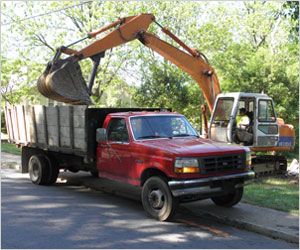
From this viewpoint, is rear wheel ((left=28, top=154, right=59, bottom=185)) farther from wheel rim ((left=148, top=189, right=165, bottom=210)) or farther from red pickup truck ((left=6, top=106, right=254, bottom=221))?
wheel rim ((left=148, top=189, right=165, bottom=210))

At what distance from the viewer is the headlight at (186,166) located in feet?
23.2

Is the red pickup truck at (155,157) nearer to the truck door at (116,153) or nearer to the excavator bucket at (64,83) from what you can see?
the truck door at (116,153)

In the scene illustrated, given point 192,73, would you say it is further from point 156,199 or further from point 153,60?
point 153,60

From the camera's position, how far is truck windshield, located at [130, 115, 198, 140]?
27.5 feet

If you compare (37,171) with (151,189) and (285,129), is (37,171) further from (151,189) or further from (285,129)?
(285,129)

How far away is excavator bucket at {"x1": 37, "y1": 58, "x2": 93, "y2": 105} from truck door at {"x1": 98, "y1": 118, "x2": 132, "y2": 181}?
8.84ft

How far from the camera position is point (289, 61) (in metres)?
25.3

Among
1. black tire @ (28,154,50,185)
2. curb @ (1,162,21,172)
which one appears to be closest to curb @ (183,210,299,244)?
black tire @ (28,154,50,185)

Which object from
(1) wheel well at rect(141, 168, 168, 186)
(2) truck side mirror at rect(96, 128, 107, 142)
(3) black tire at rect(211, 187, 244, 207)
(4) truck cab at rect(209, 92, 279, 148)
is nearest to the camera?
(1) wheel well at rect(141, 168, 168, 186)

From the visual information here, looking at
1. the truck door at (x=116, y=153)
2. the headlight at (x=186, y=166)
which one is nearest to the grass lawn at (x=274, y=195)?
the headlight at (x=186, y=166)

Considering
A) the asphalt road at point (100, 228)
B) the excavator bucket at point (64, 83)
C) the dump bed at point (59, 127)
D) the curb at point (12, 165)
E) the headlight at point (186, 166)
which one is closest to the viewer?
the asphalt road at point (100, 228)

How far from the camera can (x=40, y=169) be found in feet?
35.6

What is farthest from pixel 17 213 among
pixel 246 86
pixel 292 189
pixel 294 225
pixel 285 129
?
pixel 246 86

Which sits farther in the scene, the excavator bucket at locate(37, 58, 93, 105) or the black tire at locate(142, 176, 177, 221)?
the excavator bucket at locate(37, 58, 93, 105)
